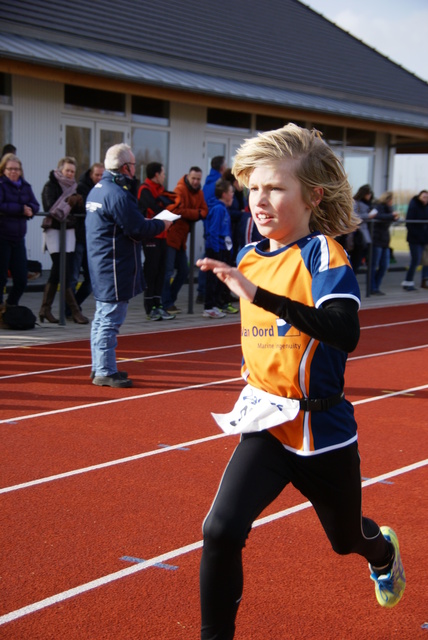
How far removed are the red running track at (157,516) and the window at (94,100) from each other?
31.8 ft

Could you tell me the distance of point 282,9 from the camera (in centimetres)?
2705

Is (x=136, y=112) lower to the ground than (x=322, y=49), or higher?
lower

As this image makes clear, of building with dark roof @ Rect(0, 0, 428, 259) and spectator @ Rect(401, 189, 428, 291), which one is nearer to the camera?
building with dark roof @ Rect(0, 0, 428, 259)

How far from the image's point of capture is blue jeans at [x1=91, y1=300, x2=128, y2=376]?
7.86m

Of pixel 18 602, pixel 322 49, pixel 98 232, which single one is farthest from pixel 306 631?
pixel 322 49

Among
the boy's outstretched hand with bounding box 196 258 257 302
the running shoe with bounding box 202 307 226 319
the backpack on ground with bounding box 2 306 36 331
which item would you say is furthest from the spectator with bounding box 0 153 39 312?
the boy's outstretched hand with bounding box 196 258 257 302

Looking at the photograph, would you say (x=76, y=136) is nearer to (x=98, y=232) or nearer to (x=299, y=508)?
(x=98, y=232)

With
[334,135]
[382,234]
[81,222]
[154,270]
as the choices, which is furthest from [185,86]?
[334,135]

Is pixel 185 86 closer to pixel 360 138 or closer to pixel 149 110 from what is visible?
pixel 149 110

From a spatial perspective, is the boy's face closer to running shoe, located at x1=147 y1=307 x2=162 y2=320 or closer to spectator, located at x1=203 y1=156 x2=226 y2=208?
running shoe, located at x1=147 y1=307 x2=162 y2=320

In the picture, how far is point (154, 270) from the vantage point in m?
12.1

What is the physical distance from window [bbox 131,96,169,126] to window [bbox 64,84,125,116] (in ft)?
1.30

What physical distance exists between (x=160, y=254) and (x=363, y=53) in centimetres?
1975

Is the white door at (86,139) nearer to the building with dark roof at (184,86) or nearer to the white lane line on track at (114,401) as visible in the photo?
the building with dark roof at (184,86)
